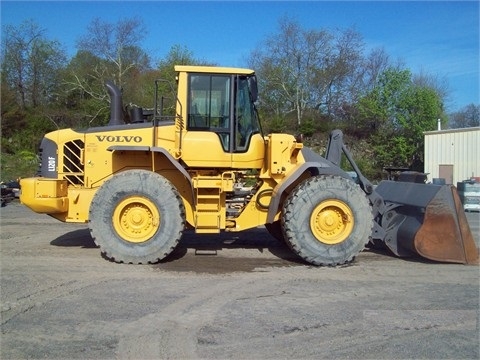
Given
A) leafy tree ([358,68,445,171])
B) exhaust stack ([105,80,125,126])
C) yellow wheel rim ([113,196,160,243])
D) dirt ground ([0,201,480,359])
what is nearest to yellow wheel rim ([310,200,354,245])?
dirt ground ([0,201,480,359])

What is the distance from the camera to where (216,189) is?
7.82m

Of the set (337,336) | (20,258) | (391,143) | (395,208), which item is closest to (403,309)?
(337,336)

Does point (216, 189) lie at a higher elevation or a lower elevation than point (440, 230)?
higher

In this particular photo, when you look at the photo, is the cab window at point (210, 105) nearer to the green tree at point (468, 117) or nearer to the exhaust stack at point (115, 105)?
the exhaust stack at point (115, 105)

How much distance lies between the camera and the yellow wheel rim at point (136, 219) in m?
7.40

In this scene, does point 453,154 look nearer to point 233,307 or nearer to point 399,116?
point 399,116

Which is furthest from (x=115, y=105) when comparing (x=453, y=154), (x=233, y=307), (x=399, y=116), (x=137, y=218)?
(x=399, y=116)

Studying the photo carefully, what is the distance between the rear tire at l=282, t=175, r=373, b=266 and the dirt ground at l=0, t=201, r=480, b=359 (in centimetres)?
27

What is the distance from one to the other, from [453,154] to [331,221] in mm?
20949

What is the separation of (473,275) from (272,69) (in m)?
30.5

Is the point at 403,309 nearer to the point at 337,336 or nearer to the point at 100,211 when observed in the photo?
the point at 337,336

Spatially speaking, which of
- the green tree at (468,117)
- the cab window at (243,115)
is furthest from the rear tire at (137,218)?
the green tree at (468,117)

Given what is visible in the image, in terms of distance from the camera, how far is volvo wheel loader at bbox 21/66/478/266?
7.38m

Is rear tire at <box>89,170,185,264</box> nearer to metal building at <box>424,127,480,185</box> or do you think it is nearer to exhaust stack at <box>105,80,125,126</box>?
exhaust stack at <box>105,80,125,126</box>
